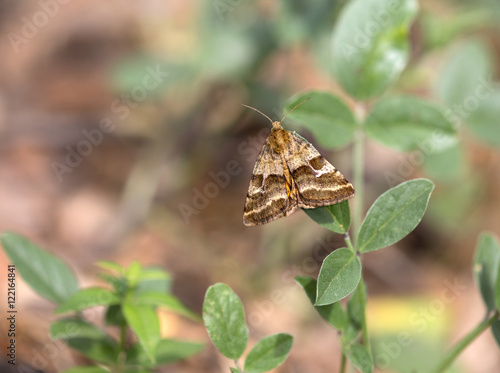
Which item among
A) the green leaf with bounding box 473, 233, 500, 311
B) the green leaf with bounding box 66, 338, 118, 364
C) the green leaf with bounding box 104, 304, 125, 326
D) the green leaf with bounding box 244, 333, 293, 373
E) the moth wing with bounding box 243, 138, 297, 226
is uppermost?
the moth wing with bounding box 243, 138, 297, 226

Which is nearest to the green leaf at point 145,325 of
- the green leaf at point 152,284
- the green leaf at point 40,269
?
the green leaf at point 152,284

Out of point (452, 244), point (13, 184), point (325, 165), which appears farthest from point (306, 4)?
point (13, 184)

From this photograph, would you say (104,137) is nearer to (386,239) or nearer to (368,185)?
(368,185)

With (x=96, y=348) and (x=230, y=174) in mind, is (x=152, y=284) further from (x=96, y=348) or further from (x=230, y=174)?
(x=230, y=174)

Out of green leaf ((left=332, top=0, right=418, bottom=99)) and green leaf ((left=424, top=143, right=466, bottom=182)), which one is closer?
green leaf ((left=332, top=0, right=418, bottom=99))

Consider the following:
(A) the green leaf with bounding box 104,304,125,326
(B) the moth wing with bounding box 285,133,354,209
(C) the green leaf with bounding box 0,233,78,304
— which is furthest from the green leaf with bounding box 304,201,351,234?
(C) the green leaf with bounding box 0,233,78,304

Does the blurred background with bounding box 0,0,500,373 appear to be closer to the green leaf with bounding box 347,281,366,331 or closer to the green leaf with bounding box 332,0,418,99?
the green leaf with bounding box 332,0,418,99
